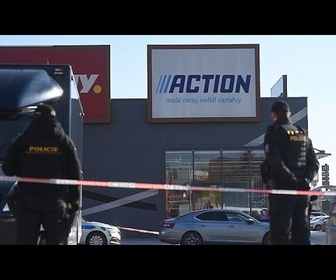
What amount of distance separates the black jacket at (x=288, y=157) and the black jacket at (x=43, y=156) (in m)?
1.96

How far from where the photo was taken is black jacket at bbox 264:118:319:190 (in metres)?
6.02

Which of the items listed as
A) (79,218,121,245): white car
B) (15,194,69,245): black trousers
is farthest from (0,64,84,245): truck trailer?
(79,218,121,245): white car

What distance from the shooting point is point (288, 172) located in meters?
6.02

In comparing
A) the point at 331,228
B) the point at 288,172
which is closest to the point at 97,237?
the point at 331,228

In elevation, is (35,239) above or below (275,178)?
below

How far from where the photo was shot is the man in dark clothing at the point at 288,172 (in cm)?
588

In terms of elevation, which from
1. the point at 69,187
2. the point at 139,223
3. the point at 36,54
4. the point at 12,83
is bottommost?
the point at 139,223

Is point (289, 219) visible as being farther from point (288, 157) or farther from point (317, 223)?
point (317, 223)

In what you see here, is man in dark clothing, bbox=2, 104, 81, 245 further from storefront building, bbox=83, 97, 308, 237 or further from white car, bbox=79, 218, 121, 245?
storefront building, bbox=83, 97, 308, 237

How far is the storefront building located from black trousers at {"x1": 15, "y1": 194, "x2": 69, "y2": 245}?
22.3 metres

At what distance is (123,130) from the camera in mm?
28641
